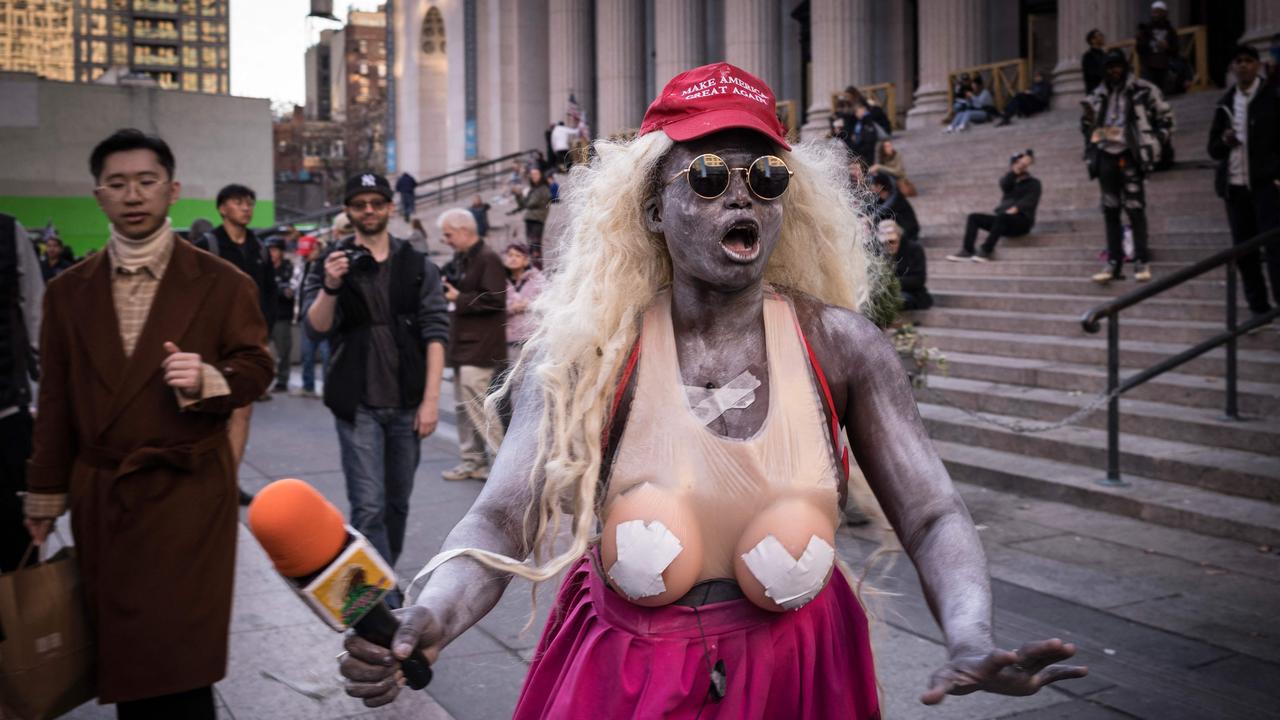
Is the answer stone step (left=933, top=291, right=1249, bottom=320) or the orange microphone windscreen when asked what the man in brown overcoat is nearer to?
the orange microphone windscreen

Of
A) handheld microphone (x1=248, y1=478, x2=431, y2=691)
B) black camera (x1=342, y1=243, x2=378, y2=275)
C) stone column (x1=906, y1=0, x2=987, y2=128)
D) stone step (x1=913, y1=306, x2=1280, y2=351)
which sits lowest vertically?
handheld microphone (x1=248, y1=478, x2=431, y2=691)

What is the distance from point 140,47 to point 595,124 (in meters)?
141

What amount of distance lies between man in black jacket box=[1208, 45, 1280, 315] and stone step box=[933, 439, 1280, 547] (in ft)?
7.99

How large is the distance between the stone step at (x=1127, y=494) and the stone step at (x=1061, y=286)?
113 inches

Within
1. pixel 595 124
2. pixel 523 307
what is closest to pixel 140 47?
pixel 595 124

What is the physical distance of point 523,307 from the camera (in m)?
9.12

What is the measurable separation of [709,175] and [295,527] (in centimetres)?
114

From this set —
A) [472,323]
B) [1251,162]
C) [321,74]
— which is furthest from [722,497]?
[321,74]

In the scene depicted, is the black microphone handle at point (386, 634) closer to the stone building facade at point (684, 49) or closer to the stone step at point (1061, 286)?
the stone step at point (1061, 286)

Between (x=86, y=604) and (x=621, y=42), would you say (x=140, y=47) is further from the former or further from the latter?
(x=86, y=604)

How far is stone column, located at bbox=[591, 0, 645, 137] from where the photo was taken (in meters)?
32.5

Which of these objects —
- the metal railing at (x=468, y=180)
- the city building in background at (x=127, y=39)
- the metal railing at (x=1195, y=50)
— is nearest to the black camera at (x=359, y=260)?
the metal railing at (x=1195, y=50)

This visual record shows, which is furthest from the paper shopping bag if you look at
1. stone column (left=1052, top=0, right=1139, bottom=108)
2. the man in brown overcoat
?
stone column (left=1052, top=0, right=1139, bottom=108)

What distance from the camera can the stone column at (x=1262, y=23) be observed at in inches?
638
